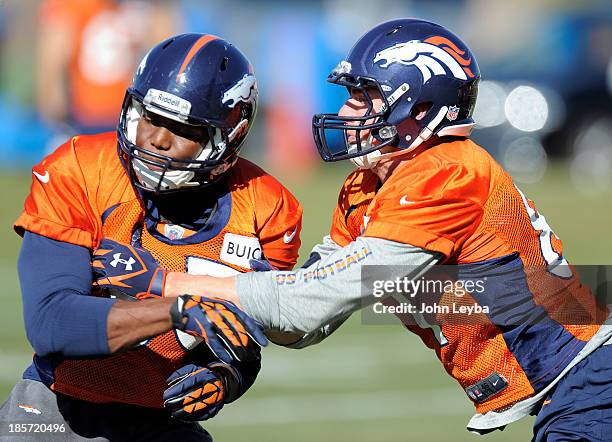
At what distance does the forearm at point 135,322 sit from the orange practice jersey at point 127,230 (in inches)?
12.1

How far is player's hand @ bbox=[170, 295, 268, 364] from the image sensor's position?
3508 mm

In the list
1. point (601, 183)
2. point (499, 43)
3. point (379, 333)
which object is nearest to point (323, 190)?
point (601, 183)

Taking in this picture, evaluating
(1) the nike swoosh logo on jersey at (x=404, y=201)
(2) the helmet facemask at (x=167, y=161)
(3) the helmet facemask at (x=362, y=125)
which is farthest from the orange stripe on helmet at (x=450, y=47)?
(2) the helmet facemask at (x=167, y=161)

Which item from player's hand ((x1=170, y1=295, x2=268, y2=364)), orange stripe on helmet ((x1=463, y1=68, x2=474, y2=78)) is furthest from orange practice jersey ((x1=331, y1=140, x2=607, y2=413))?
player's hand ((x1=170, y1=295, x2=268, y2=364))

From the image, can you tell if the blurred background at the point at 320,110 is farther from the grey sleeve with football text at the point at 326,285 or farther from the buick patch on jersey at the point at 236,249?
the grey sleeve with football text at the point at 326,285

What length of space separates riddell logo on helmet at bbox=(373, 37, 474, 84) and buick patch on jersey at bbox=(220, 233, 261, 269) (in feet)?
2.59

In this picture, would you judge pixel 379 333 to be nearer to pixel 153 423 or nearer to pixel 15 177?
Answer: pixel 153 423

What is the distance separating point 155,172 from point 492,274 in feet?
3.96

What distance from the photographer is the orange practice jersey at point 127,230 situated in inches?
149

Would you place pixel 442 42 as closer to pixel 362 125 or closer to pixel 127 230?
pixel 362 125

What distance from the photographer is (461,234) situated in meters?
3.78

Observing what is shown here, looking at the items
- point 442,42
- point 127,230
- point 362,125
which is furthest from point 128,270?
point 442,42

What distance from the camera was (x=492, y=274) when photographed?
153 inches

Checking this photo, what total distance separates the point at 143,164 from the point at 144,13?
844cm
